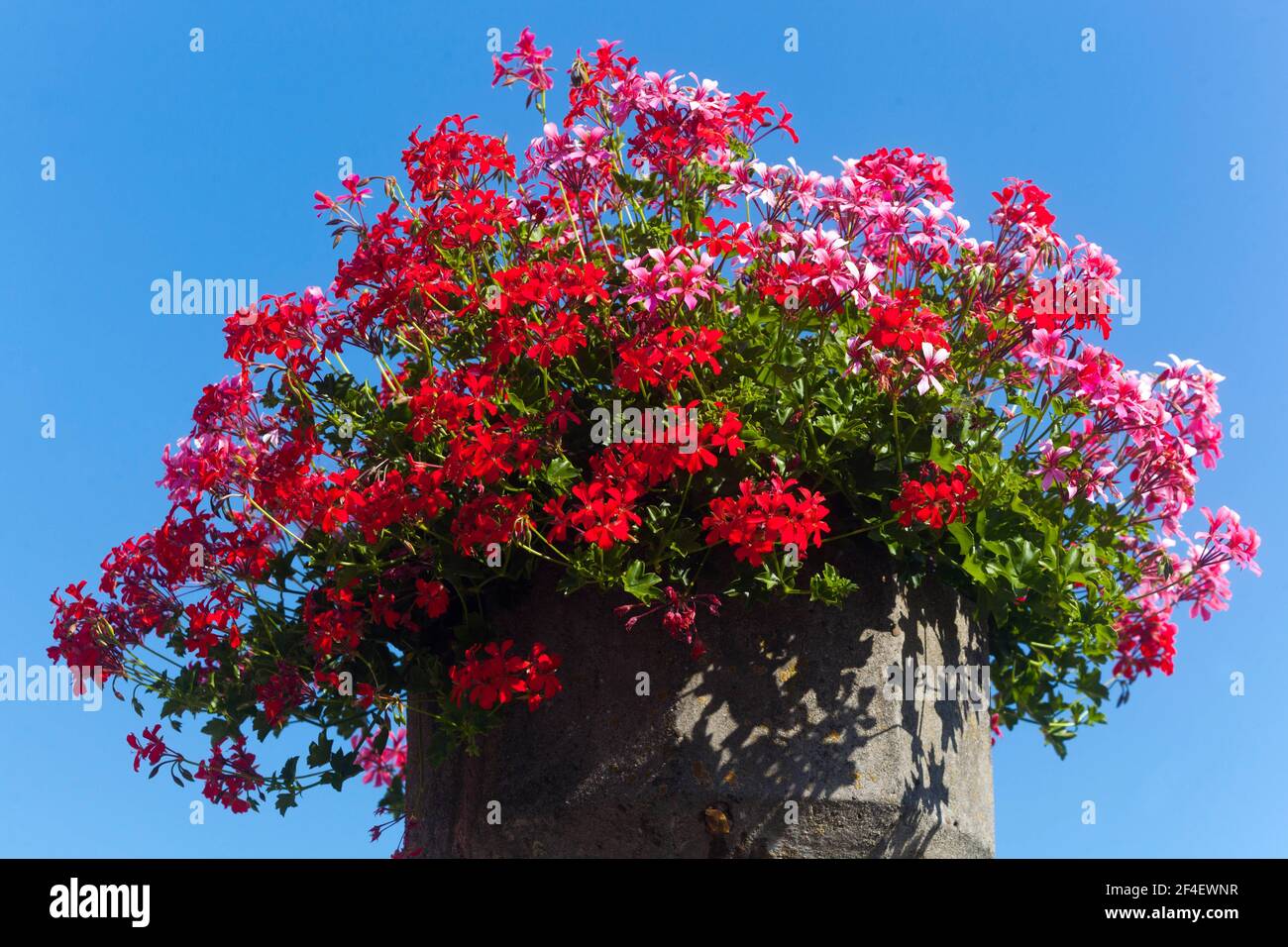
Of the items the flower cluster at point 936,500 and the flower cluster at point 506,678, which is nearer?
the flower cluster at point 936,500

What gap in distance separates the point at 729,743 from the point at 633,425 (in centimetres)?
115

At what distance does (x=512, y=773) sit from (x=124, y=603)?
196 cm

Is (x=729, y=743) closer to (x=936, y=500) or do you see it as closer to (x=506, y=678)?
(x=506, y=678)

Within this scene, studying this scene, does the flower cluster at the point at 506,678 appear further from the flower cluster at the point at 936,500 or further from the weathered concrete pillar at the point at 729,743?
the flower cluster at the point at 936,500

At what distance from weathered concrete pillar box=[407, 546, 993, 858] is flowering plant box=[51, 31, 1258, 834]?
0.46ft

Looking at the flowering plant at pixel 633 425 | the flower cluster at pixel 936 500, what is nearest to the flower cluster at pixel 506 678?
the flowering plant at pixel 633 425

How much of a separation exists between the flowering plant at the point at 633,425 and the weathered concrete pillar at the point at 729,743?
0.14 metres

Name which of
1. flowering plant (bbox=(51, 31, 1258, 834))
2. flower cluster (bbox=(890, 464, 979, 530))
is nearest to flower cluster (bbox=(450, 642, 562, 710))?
flowering plant (bbox=(51, 31, 1258, 834))

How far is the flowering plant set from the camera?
4609 millimetres

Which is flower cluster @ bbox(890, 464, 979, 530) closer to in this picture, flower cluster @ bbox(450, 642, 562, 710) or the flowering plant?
the flowering plant

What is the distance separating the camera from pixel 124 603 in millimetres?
5730

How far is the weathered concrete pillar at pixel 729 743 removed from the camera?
468 cm

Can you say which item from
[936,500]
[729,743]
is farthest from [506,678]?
[936,500]
